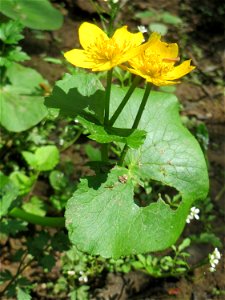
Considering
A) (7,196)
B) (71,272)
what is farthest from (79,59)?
(71,272)

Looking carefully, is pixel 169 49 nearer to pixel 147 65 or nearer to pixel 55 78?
pixel 147 65

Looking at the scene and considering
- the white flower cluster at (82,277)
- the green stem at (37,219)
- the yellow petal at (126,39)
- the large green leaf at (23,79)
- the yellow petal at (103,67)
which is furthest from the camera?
the large green leaf at (23,79)

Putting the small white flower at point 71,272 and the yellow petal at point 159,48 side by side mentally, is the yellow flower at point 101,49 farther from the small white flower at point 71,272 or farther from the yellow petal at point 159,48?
the small white flower at point 71,272

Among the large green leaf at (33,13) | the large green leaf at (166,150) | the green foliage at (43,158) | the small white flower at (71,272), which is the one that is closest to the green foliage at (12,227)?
the small white flower at (71,272)

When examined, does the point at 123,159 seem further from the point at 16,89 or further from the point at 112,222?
the point at 16,89

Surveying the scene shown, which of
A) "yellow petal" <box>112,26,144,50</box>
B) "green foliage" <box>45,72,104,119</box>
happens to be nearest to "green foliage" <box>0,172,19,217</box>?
"green foliage" <box>45,72,104,119</box>

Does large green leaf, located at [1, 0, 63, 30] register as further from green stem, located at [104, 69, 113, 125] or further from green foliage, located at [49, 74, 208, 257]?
green stem, located at [104, 69, 113, 125]
